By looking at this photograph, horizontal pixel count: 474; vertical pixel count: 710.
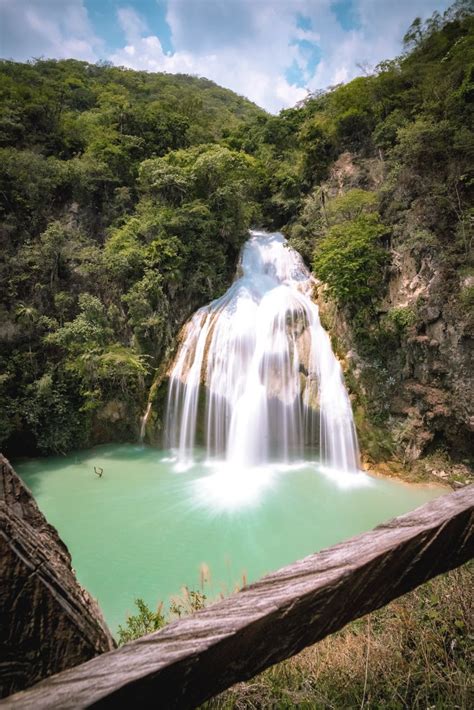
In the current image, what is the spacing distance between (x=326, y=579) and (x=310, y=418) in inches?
A: 416

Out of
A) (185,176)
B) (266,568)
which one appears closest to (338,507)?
(266,568)

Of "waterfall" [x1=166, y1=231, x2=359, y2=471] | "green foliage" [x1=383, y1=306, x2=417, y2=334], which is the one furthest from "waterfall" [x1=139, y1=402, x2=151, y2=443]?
"green foliage" [x1=383, y1=306, x2=417, y2=334]

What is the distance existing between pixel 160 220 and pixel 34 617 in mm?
14759

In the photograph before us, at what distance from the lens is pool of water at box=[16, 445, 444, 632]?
662 centimetres

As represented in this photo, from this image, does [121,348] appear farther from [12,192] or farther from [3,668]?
[3,668]

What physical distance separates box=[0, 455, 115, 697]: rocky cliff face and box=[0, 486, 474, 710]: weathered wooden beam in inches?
2.7

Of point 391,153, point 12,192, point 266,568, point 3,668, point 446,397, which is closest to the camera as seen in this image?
point 3,668

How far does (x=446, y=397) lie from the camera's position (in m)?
9.20

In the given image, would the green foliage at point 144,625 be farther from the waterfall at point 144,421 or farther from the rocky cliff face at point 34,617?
the waterfall at point 144,421

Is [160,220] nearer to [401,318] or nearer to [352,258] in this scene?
[352,258]

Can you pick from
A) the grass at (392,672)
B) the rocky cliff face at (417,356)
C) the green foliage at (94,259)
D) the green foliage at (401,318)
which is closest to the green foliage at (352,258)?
the rocky cliff face at (417,356)

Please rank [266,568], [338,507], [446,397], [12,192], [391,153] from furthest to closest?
[12,192] < [391,153] < [446,397] < [338,507] < [266,568]

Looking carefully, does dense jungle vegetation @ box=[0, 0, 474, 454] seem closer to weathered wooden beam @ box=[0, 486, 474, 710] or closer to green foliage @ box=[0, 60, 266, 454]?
green foliage @ box=[0, 60, 266, 454]

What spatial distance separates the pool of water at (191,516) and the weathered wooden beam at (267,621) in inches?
223
